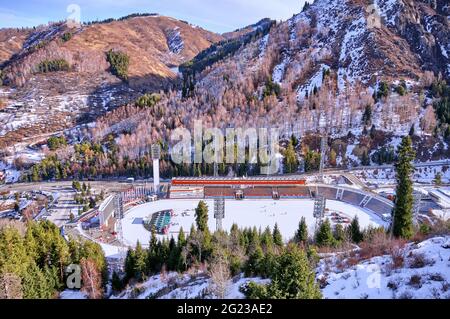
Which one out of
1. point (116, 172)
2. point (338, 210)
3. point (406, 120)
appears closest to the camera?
point (338, 210)

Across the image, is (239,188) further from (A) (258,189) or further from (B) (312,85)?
(B) (312,85)

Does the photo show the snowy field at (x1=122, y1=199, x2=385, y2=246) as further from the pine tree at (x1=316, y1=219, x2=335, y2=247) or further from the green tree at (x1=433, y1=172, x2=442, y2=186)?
the green tree at (x1=433, y1=172, x2=442, y2=186)

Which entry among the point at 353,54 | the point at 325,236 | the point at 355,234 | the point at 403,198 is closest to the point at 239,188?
the point at 325,236

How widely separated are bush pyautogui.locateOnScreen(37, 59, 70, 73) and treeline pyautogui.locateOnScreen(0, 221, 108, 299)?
4479 inches

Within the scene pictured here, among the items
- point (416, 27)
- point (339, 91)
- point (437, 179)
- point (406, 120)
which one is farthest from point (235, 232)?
point (416, 27)

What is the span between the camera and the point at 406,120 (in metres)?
62.1

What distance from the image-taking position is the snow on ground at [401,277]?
1061 cm

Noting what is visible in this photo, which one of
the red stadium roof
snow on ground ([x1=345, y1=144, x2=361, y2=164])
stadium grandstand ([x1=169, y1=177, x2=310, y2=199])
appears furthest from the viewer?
snow on ground ([x1=345, y1=144, x2=361, y2=164])

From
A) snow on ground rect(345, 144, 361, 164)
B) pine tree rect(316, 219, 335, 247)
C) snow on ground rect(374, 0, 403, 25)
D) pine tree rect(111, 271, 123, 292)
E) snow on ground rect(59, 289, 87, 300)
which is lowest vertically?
snow on ground rect(59, 289, 87, 300)

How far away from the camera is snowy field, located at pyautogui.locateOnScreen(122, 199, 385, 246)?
38156 mm

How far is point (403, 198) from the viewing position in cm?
2300

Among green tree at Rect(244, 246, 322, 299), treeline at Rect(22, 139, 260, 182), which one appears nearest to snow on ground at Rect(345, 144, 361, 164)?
treeline at Rect(22, 139, 260, 182)
